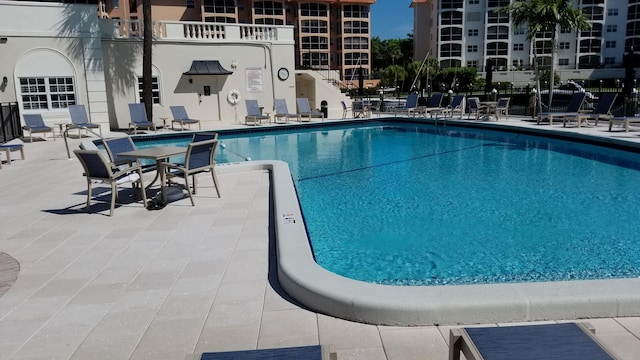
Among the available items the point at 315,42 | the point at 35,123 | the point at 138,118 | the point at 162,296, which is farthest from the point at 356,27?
the point at 162,296

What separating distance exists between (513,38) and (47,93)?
6178cm

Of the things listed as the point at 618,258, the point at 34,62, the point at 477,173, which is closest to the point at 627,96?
the point at 477,173

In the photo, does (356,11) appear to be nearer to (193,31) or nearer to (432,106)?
(432,106)

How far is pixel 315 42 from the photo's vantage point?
6228 cm

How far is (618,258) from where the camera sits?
5023mm

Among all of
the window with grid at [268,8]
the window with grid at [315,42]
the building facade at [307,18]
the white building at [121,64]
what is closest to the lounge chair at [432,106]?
the white building at [121,64]

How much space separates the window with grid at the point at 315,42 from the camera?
61562 mm

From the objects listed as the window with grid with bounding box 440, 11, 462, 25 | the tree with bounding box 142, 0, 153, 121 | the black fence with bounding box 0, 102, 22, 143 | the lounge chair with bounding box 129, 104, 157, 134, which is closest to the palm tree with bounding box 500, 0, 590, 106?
the tree with bounding box 142, 0, 153, 121

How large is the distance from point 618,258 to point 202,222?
178 inches

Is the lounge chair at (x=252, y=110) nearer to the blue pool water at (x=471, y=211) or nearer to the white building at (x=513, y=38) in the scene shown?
the blue pool water at (x=471, y=211)

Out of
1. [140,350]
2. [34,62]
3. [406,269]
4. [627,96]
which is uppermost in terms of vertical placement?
[34,62]

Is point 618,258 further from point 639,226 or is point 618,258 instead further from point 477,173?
point 477,173

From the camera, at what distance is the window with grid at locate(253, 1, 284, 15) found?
57312 mm

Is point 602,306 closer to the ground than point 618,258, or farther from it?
farther from it
